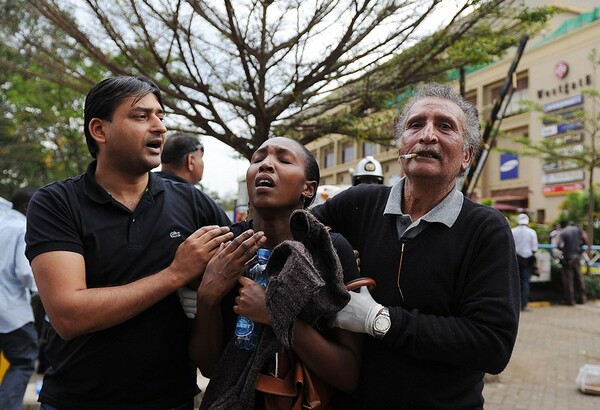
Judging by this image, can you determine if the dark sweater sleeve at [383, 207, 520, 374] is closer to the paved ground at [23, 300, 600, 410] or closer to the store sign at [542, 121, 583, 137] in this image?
the paved ground at [23, 300, 600, 410]

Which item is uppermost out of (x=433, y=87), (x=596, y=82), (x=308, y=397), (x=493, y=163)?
(x=596, y=82)

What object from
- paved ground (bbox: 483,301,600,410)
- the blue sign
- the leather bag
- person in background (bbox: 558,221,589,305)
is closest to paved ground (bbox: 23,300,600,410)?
paved ground (bbox: 483,301,600,410)

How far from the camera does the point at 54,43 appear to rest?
6328 millimetres

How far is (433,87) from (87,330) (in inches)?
56.9

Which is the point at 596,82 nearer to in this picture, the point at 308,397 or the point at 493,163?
the point at 493,163

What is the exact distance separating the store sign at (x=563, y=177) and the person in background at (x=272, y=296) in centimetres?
3085

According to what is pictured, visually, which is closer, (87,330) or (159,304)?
(87,330)

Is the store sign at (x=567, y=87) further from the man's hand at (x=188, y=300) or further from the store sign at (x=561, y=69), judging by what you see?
the man's hand at (x=188, y=300)

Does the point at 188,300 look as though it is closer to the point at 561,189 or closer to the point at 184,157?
the point at 184,157

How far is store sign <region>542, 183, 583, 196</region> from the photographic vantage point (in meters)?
29.0

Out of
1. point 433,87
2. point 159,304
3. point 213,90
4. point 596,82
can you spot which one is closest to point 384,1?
point 213,90

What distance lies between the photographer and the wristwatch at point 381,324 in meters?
1.64

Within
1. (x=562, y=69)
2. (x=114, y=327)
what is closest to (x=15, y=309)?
(x=114, y=327)

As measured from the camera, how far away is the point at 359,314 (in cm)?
166
